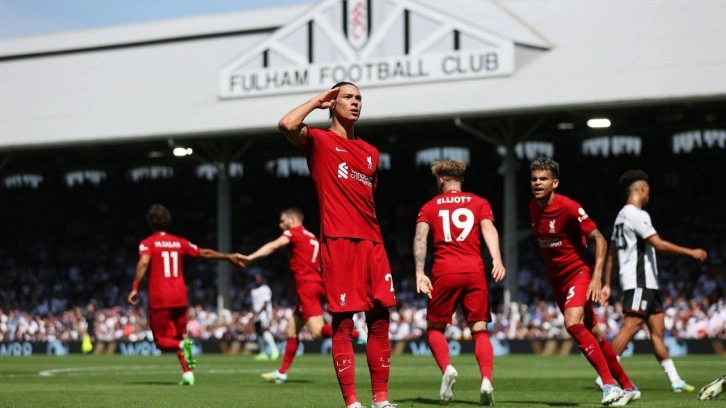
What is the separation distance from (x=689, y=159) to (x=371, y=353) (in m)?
32.1

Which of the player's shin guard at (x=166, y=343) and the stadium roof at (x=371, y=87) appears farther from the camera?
the stadium roof at (x=371, y=87)

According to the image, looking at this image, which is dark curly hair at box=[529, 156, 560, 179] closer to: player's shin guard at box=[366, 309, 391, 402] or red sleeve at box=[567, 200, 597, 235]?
red sleeve at box=[567, 200, 597, 235]

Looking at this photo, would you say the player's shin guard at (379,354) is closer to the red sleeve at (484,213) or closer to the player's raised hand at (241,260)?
Answer: the red sleeve at (484,213)

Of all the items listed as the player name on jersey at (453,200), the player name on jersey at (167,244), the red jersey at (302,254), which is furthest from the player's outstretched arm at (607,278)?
the player name on jersey at (167,244)

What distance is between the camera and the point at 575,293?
1225cm

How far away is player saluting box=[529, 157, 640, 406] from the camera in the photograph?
38.9 feet

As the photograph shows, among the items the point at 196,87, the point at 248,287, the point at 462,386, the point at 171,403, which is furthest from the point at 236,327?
the point at 171,403

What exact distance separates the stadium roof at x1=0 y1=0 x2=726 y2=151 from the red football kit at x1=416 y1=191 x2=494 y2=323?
62.2 ft

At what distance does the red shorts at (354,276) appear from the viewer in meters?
9.27

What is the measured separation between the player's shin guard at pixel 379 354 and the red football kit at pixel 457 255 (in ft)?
9.71

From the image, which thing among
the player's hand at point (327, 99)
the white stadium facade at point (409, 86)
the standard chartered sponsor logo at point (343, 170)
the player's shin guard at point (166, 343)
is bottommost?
the player's shin guard at point (166, 343)

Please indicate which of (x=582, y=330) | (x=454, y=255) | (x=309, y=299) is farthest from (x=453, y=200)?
(x=309, y=299)

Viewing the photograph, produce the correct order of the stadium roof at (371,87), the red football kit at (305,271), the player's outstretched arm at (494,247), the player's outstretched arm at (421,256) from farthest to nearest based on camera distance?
1. the stadium roof at (371,87)
2. the red football kit at (305,271)
3. the player's outstretched arm at (494,247)
4. the player's outstretched arm at (421,256)

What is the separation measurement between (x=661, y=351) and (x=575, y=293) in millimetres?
2606
